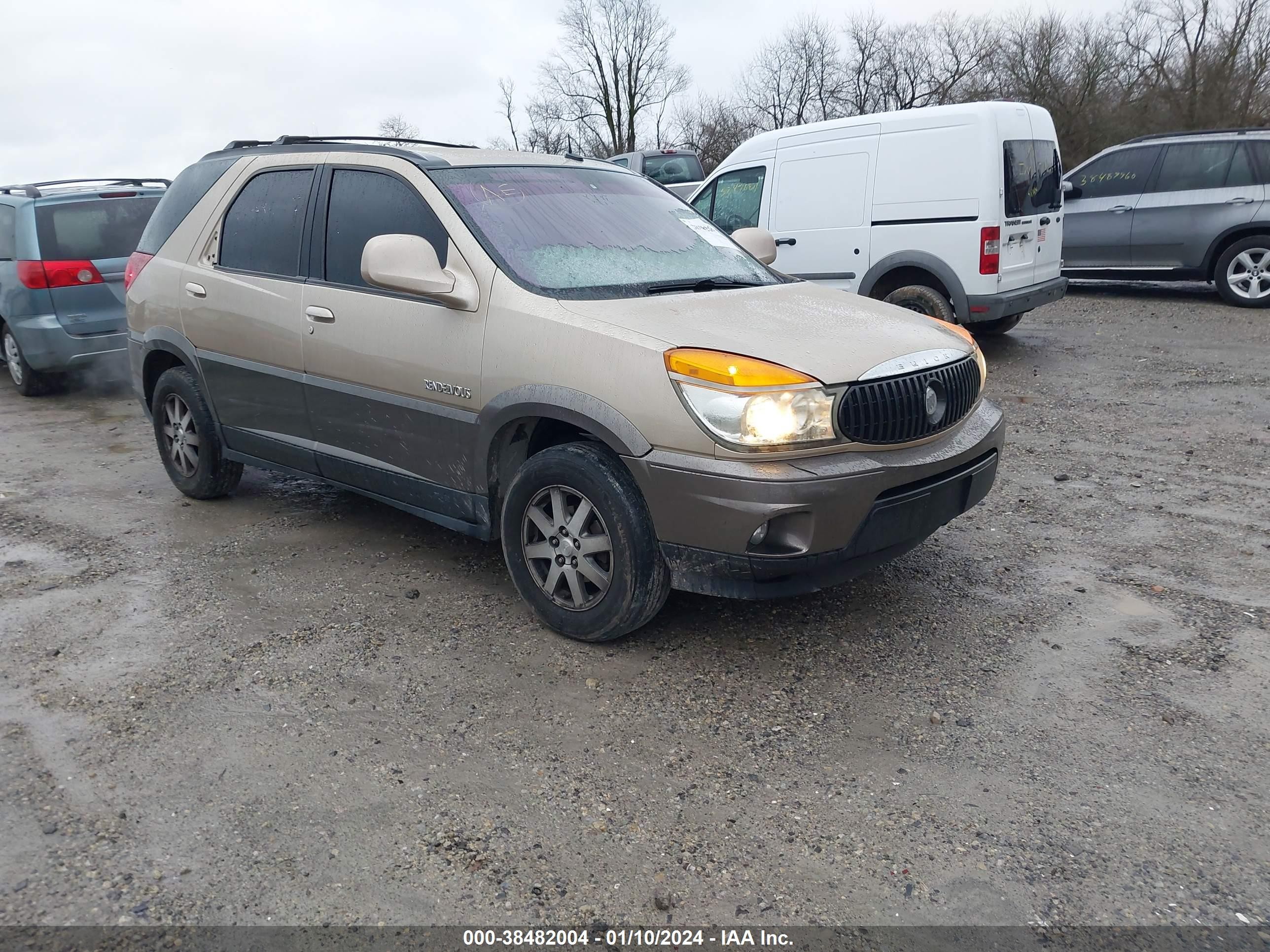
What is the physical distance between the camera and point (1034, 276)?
877 centimetres

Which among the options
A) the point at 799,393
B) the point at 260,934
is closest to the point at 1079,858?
the point at 799,393

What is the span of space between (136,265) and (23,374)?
13.6 feet

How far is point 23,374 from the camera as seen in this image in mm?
8852

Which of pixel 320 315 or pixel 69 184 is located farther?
pixel 69 184

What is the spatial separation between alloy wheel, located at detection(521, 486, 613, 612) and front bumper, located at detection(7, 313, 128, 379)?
6.00 metres

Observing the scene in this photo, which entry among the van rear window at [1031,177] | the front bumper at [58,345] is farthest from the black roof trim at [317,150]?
the van rear window at [1031,177]

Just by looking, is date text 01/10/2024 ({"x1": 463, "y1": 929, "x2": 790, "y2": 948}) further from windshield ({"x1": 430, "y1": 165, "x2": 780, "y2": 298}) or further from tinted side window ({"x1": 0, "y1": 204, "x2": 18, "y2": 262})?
tinted side window ({"x1": 0, "y1": 204, "x2": 18, "y2": 262})

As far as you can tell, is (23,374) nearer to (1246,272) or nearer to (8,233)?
(8,233)

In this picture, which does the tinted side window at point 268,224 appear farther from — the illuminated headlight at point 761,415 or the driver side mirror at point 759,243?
the illuminated headlight at point 761,415

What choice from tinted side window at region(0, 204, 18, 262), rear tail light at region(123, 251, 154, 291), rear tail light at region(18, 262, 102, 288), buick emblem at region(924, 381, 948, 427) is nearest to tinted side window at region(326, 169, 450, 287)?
rear tail light at region(123, 251, 154, 291)

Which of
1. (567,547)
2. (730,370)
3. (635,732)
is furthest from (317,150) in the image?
(635,732)

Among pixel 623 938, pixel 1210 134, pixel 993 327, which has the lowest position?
pixel 623 938

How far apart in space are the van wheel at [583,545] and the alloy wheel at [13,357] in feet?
22.9

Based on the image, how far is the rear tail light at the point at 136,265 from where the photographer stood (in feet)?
18.2
